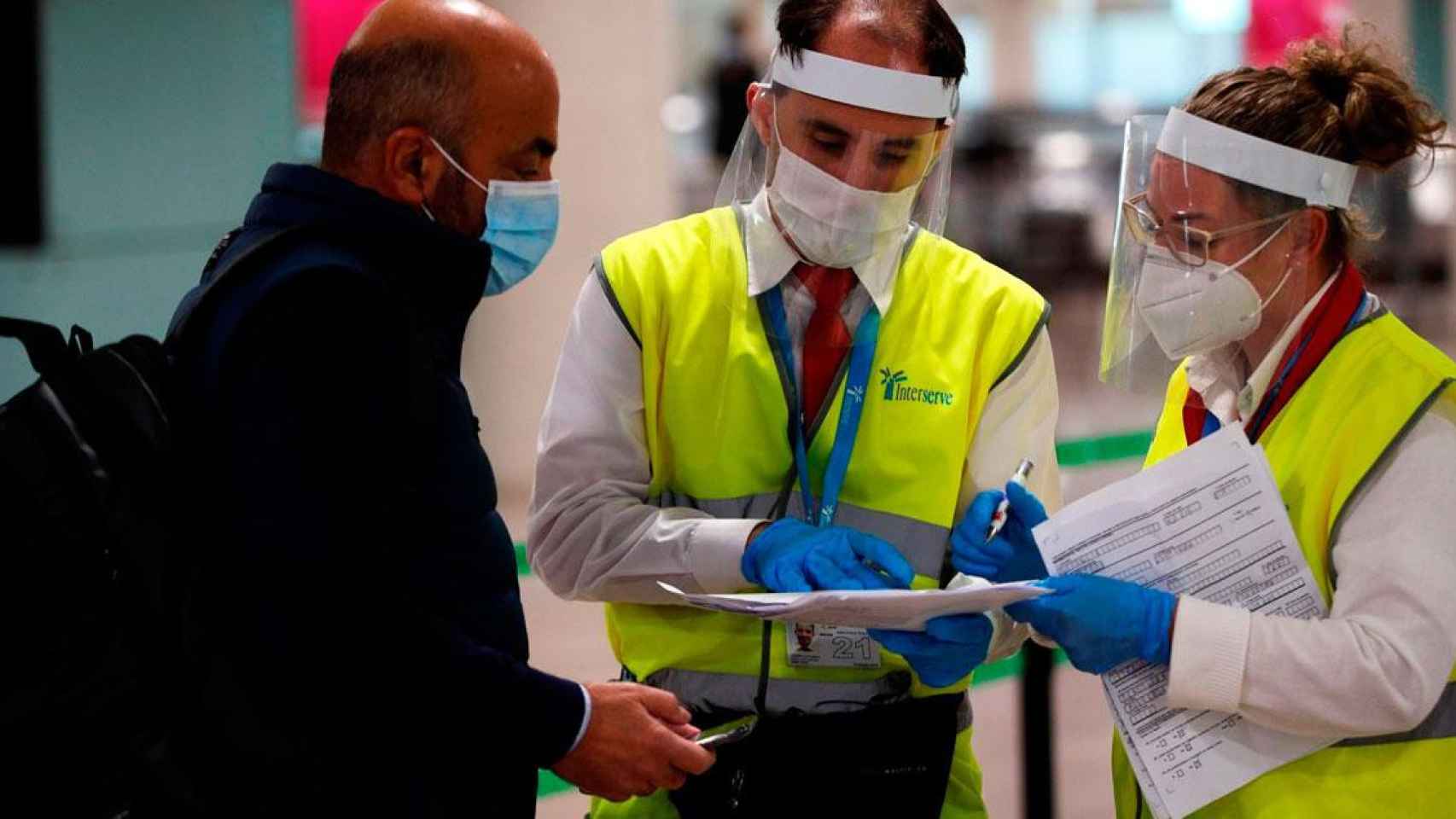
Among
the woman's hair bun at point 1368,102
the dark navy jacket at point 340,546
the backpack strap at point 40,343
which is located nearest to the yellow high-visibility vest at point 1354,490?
the woman's hair bun at point 1368,102

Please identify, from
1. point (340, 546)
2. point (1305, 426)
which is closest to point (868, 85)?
point (1305, 426)

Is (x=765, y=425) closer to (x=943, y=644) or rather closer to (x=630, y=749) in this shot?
(x=943, y=644)

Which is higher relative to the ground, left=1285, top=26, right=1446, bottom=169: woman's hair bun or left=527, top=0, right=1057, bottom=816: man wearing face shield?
left=1285, top=26, right=1446, bottom=169: woman's hair bun

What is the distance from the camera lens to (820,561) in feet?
6.74

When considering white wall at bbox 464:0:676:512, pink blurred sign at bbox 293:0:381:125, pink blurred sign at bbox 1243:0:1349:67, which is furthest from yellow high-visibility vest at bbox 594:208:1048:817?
pink blurred sign at bbox 1243:0:1349:67

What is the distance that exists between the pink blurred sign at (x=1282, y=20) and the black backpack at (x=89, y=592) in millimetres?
10590

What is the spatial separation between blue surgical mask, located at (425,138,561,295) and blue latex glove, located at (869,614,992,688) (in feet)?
2.03

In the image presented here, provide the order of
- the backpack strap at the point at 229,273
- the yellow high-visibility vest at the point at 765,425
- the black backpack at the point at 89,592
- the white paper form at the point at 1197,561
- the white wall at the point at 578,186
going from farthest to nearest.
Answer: the white wall at the point at 578,186, the yellow high-visibility vest at the point at 765,425, the white paper form at the point at 1197,561, the backpack strap at the point at 229,273, the black backpack at the point at 89,592

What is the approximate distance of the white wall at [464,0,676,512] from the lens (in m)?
7.16

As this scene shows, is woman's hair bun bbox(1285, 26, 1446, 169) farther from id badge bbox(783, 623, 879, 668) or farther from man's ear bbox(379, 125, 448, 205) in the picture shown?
man's ear bbox(379, 125, 448, 205)

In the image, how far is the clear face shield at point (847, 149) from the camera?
2270 millimetres

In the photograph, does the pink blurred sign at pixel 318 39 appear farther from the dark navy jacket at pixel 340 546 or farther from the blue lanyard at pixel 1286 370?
Answer: the blue lanyard at pixel 1286 370

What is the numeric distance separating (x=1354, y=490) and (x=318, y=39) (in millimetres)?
4853

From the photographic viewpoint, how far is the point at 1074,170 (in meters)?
16.2
